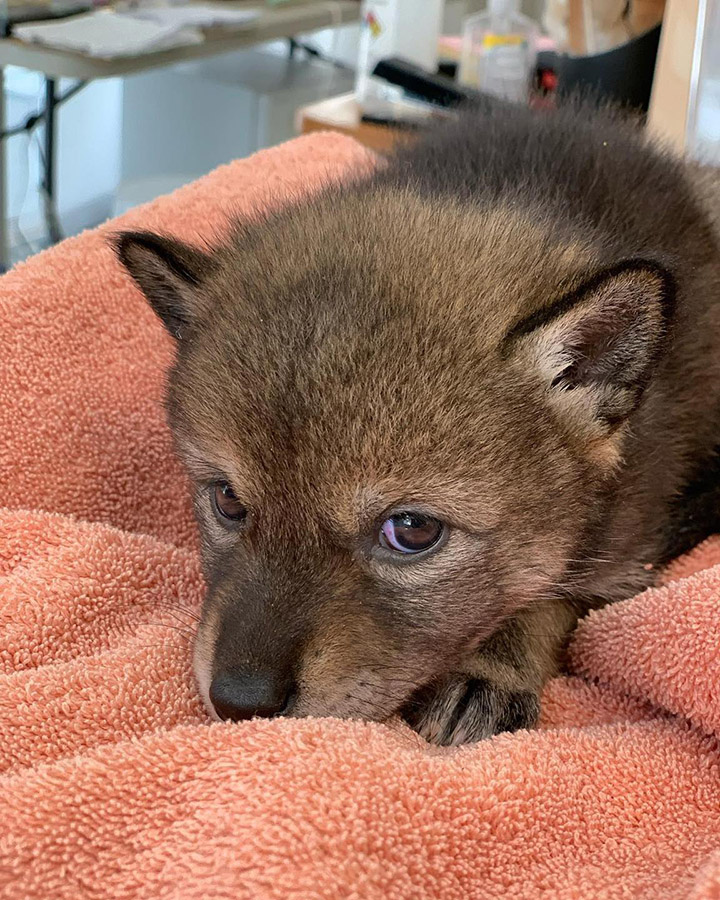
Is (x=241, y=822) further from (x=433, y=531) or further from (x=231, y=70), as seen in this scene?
(x=231, y=70)

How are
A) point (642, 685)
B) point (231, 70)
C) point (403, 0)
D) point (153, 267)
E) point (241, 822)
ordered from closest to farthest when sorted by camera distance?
point (241, 822) < point (642, 685) < point (153, 267) < point (403, 0) < point (231, 70)

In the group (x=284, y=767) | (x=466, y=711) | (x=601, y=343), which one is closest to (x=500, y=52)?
(x=601, y=343)

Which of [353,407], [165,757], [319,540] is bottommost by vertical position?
[165,757]

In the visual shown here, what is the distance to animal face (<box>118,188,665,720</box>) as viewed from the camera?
4.33ft

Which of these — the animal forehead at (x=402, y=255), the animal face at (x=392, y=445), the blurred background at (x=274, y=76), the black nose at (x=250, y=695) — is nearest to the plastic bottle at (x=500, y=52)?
the blurred background at (x=274, y=76)

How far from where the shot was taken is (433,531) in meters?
1.38

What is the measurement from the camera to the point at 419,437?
4.36ft

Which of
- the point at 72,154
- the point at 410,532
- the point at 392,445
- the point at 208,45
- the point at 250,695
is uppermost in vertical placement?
the point at 208,45

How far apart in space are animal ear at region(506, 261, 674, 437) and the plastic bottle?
2.69 metres

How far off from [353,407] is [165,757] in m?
0.51

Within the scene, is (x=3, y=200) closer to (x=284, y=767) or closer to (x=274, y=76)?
(x=274, y=76)

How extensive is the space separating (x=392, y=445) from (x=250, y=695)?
377mm

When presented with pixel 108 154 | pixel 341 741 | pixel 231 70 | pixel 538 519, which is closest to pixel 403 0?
pixel 231 70

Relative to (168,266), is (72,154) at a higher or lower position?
lower
